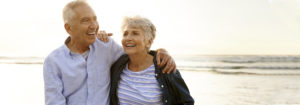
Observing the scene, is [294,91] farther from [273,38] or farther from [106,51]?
[273,38]

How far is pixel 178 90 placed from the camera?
8.13 feet

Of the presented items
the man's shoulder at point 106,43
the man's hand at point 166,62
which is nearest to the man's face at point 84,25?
the man's shoulder at point 106,43

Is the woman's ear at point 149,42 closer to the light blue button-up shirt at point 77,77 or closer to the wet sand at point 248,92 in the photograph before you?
the light blue button-up shirt at point 77,77

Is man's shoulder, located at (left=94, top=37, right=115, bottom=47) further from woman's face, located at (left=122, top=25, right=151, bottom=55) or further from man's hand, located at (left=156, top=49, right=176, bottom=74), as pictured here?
man's hand, located at (left=156, top=49, right=176, bottom=74)

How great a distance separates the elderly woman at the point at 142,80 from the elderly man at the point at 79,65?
4.2 inches

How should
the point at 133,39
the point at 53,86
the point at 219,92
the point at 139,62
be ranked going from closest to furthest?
the point at 53,86
the point at 133,39
the point at 139,62
the point at 219,92

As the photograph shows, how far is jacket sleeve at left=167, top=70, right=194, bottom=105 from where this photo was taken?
2469mm

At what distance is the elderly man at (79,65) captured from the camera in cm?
238

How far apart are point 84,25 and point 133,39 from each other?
42cm

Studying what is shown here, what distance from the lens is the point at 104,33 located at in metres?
2.69

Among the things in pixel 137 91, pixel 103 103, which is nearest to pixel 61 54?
pixel 103 103

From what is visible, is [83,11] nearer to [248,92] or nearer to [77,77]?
[77,77]

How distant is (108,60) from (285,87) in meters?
9.06

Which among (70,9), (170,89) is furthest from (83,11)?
(170,89)
